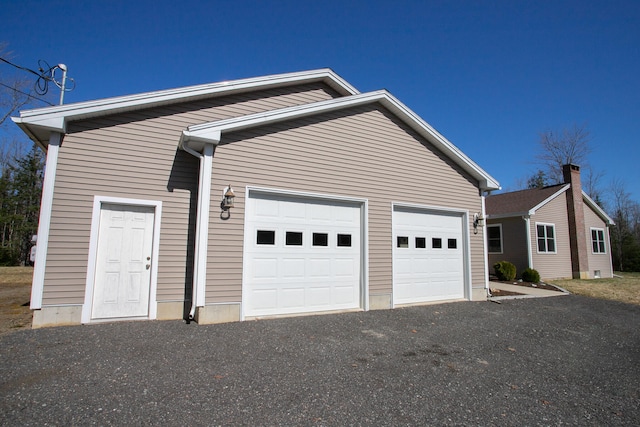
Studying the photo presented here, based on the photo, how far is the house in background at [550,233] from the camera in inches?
583

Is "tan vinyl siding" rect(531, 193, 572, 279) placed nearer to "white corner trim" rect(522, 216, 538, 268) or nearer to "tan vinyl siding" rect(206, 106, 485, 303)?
"white corner trim" rect(522, 216, 538, 268)

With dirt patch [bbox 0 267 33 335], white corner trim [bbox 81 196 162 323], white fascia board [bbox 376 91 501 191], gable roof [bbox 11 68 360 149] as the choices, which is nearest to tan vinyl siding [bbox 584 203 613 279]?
white fascia board [bbox 376 91 501 191]

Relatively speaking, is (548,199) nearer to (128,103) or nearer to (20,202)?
(128,103)

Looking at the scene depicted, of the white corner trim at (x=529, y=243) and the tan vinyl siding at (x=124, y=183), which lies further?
the white corner trim at (x=529, y=243)

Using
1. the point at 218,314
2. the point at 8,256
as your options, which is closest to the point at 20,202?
the point at 8,256

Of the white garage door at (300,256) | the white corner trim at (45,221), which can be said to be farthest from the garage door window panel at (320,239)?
the white corner trim at (45,221)

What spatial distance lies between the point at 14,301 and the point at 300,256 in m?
7.25

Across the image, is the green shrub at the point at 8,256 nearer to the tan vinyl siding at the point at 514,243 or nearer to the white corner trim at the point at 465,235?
the white corner trim at the point at 465,235

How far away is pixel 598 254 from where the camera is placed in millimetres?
17328

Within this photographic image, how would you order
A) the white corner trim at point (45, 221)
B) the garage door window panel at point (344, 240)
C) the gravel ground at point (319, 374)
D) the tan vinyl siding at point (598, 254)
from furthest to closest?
the tan vinyl siding at point (598, 254) → the garage door window panel at point (344, 240) → the white corner trim at point (45, 221) → the gravel ground at point (319, 374)

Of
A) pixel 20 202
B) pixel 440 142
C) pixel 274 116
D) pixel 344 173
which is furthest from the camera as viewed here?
pixel 20 202

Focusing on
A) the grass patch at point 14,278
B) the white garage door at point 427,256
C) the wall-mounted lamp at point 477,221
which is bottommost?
the grass patch at point 14,278

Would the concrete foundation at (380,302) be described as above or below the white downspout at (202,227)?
below

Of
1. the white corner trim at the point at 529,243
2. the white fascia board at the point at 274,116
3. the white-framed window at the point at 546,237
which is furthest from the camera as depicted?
the white-framed window at the point at 546,237
